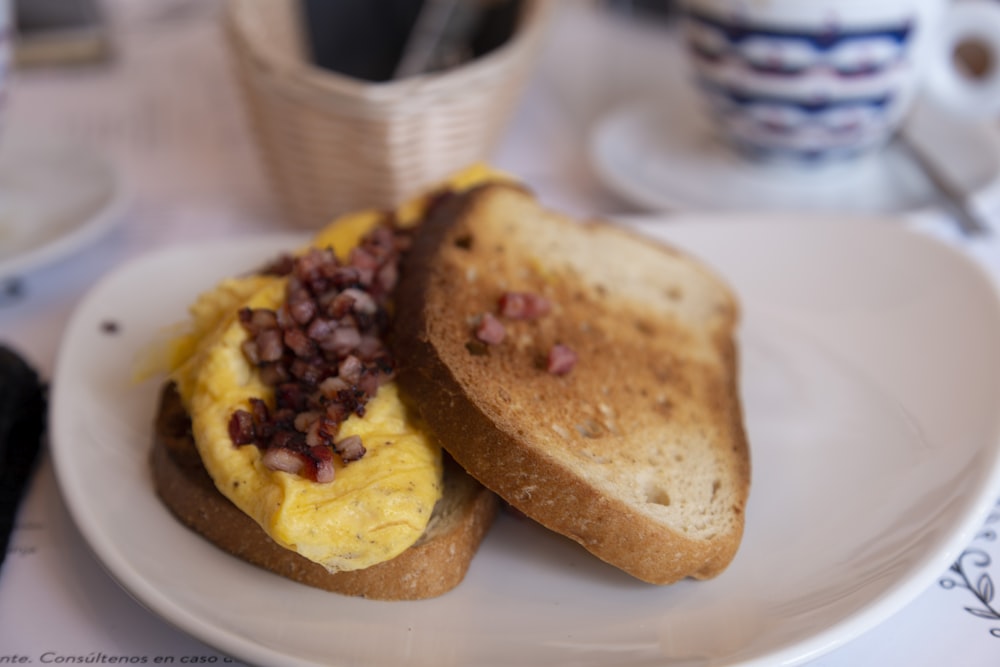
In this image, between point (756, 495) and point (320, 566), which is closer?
point (320, 566)

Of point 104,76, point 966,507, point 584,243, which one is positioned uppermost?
point 966,507

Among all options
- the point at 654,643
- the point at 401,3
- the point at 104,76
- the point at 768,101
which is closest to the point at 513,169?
the point at 401,3

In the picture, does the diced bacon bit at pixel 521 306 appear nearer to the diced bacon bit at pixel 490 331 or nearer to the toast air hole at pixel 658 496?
the diced bacon bit at pixel 490 331

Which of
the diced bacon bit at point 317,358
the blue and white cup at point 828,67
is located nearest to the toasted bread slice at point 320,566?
the diced bacon bit at point 317,358

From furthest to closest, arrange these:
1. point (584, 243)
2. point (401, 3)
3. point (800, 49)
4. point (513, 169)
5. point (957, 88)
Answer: point (513, 169) → point (401, 3) → point (957, 88) → point (800, 49) → point (584, 243)

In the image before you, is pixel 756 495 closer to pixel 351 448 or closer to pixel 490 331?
pixel 490 331

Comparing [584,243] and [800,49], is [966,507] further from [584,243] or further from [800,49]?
[800,49]

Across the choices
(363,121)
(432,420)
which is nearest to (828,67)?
(363,121)

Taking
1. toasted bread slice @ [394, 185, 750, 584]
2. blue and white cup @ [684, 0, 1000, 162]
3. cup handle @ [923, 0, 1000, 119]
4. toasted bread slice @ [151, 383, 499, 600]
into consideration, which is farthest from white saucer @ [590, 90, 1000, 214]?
toasted bread slice @ [151, 383, 499, 600]
